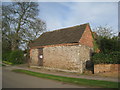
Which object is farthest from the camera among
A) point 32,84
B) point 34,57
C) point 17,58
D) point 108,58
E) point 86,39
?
point 17,58

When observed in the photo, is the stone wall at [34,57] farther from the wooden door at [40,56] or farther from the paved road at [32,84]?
the paved road at [32,84]

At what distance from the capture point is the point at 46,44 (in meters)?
17.9

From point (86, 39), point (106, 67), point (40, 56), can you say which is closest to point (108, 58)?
point (106, 67)

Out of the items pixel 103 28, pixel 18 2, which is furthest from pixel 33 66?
pixel 103 28

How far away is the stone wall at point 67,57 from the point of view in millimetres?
14188

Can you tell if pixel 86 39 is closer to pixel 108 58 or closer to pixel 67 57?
pixel 67 57

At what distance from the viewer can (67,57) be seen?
49.1 ft

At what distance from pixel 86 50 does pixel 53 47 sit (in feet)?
16.1

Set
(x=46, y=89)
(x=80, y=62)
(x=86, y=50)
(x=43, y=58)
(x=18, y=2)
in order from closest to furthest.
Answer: (x=46, y=89) < (x=80, y=62) < (x=86, y=50) < (x=43, y=58) < (x=18, y=2)

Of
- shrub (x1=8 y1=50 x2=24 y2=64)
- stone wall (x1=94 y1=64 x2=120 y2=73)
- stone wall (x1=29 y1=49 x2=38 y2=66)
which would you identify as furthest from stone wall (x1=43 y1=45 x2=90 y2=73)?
shrub (x1=8 y1=50 x2=24 y2=64)

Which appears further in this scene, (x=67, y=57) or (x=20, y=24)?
(x=20, y=24)

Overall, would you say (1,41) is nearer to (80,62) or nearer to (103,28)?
(80,62)

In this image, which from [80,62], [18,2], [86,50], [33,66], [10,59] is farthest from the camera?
[18,2]

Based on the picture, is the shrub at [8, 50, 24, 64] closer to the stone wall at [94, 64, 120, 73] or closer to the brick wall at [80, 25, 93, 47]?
the brick wall at [80, 25, 93, 47]
